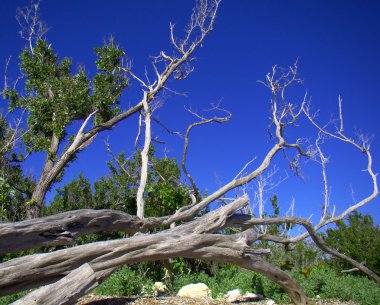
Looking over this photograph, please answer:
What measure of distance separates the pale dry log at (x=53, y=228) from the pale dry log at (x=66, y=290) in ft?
5.01

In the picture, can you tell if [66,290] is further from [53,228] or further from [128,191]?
[128,191]

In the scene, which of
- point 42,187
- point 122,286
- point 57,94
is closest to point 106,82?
point 57,94

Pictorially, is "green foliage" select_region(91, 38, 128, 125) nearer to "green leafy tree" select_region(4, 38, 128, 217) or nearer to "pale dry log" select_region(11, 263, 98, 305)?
"green leafy tree" select_region(4, 38, 128, 217)

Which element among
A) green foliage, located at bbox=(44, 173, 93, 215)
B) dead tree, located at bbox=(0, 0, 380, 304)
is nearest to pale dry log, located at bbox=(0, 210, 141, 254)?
dead tree, located at bbox=(0, 0, 380, 304)

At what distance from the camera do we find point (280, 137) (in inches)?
437

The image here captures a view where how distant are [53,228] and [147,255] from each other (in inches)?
65.2

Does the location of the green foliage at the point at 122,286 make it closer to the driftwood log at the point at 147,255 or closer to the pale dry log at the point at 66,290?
the driftwood log at the point at 147,255

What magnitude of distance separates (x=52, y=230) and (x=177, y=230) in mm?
1974

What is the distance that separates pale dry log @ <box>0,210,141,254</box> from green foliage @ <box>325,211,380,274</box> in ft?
34.2

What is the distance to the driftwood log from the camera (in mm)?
5234

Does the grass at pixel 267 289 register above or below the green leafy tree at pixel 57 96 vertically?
below

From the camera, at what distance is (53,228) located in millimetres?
6391

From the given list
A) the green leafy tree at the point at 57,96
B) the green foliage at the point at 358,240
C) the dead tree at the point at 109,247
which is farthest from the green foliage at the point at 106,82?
the green foliage at the point at 358,240

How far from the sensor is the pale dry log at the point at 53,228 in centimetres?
599
